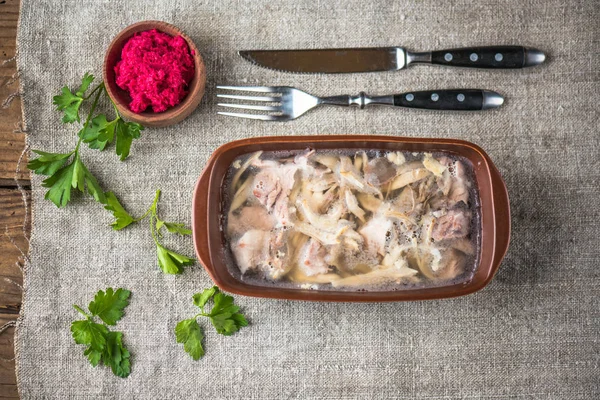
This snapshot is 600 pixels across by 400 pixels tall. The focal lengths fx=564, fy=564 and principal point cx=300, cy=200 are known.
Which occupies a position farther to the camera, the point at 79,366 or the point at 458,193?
the point at 79,366

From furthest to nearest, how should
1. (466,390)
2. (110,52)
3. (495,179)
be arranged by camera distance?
(466,390), (110,52), (495,179)

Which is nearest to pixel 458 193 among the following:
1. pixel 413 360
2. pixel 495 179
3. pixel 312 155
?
pixel 495 179

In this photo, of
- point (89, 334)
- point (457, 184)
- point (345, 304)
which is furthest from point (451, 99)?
point (89, 334)

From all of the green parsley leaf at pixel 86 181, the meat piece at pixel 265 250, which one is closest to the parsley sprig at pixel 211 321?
the meat piece at pixel 265 250

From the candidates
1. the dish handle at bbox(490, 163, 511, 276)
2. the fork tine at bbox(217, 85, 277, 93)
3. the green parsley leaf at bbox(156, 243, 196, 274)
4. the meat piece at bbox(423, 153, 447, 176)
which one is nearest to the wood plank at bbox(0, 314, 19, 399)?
the green parsley leaf at bbox(156, 243, 196, 274)

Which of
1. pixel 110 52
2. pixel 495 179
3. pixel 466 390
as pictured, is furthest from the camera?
pixel 466 390

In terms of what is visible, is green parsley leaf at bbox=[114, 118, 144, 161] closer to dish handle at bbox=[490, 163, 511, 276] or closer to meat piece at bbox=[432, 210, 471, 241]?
meat piece at bbox=[432, 210, 471, 241]

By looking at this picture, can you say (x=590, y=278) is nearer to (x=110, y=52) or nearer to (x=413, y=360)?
(x=413, y=360)
